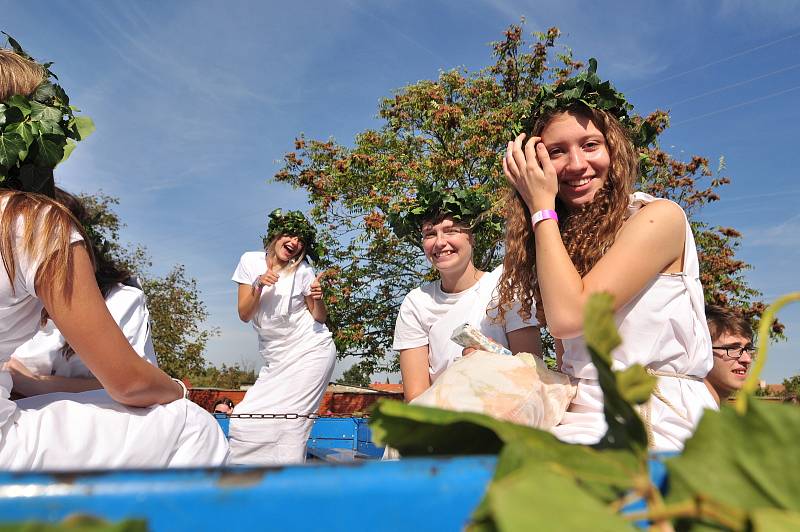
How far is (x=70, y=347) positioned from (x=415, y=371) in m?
1.90

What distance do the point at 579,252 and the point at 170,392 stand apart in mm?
1447

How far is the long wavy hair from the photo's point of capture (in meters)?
1.99

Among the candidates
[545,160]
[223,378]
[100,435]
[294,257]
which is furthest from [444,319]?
[223,378]

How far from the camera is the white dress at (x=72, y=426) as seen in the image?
1.59 metres

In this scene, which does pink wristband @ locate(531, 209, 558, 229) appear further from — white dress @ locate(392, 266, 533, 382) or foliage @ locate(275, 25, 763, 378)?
foliage @ locate(275, 25, 763, 378)

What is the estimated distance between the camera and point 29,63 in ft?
6.46

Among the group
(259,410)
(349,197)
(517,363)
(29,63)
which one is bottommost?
(259,410)

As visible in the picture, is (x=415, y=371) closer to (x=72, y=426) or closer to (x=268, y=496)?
(x=72, y=426)

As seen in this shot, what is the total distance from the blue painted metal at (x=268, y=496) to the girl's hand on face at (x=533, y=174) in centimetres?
157

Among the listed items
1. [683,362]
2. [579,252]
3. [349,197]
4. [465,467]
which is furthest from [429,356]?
[349,197]

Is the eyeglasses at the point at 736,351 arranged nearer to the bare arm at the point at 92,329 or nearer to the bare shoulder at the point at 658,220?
the bare shoulder at the point at 658,220

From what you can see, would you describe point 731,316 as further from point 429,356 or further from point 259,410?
point 259,410

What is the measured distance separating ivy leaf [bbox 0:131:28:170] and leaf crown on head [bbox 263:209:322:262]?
4.02m

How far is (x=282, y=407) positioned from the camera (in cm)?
521
